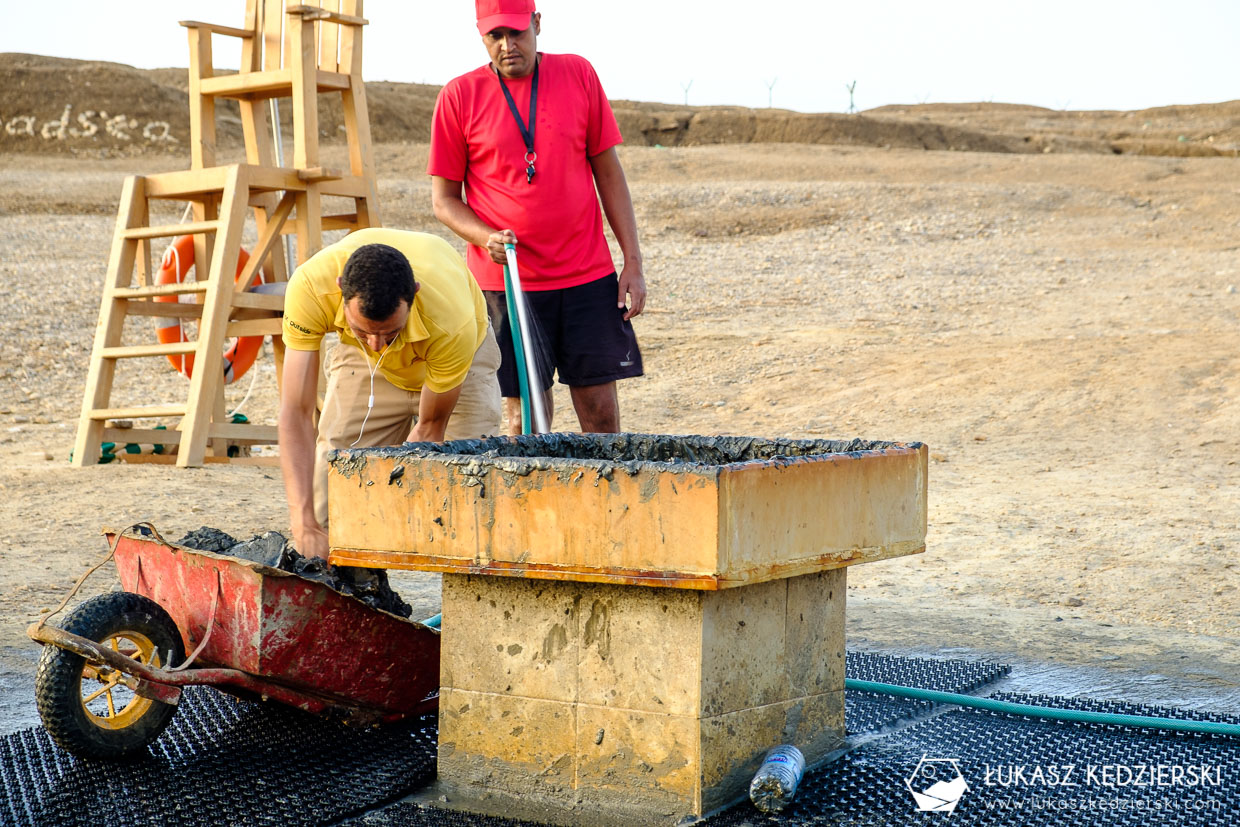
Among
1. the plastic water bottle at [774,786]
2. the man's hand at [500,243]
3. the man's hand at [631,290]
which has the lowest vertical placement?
the plastic water bottle at [774,786]

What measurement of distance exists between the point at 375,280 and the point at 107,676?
1304 millimetres

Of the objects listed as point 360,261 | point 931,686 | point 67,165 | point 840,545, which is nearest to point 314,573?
point 360,261

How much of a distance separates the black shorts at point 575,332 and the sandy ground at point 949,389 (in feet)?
3.81

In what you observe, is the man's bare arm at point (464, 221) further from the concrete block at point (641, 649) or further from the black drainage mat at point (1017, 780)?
the black drainage mat at point (1017, 780)

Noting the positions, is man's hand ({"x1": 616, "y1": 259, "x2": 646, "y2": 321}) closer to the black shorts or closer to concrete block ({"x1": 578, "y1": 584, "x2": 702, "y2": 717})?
the black shorts

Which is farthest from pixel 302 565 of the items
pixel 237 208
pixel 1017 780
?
pixel 237 208

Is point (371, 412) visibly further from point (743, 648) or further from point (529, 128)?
point (743, 648)

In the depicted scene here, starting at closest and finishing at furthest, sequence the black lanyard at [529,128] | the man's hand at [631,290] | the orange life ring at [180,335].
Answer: the black lanyard at [529,128], the man's hand at [631,290], the orange life ring at [180,335]

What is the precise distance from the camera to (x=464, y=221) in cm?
495

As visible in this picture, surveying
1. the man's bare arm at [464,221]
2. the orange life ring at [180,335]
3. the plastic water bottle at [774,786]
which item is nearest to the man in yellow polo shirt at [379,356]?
the man's bare arm at [464,221]

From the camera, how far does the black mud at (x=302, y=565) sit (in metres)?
3.74

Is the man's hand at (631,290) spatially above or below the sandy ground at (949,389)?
above

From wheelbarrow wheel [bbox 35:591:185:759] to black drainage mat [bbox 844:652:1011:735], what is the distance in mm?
1924

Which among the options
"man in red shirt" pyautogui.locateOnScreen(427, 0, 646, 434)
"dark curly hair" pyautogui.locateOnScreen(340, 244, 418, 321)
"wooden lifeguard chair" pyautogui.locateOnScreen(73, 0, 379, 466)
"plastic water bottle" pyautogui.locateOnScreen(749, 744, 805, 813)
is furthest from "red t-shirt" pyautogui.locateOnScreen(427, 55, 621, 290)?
"wooden lifeguard chair" pyautogui.locateOnScreen(73, 0, 379, 466)
